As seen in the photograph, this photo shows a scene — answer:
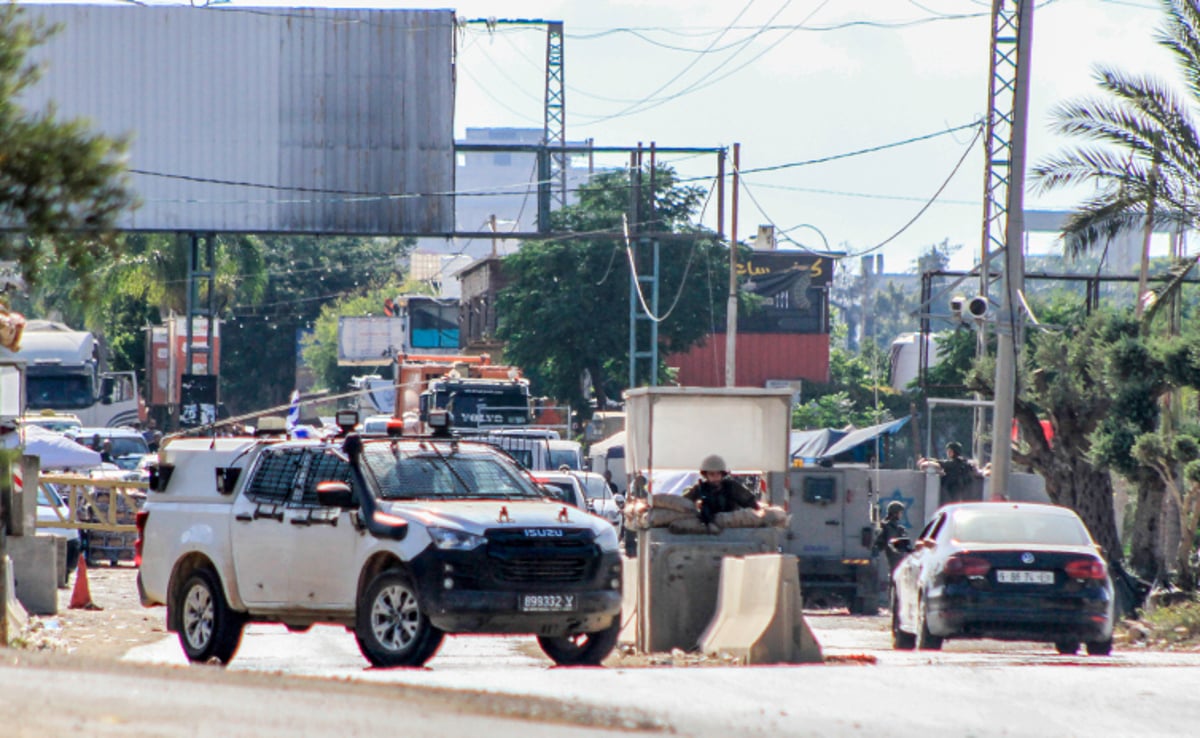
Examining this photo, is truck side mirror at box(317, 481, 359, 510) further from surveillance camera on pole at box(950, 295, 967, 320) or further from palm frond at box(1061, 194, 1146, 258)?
surveillance camera on pole at box(950, 295, 967, 320)

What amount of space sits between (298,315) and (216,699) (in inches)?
3391

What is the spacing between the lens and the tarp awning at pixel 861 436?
33125mm

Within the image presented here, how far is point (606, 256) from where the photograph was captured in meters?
54.3

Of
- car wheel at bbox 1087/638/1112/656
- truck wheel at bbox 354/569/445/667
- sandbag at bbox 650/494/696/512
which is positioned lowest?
car wheel at bbox 1087/638/1112/656

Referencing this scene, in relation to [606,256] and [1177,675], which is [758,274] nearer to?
[606,256]

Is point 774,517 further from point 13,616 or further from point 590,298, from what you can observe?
point 590,298

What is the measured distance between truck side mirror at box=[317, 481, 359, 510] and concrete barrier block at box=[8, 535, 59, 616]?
6554 mm

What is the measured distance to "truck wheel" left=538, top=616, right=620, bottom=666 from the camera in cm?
1300

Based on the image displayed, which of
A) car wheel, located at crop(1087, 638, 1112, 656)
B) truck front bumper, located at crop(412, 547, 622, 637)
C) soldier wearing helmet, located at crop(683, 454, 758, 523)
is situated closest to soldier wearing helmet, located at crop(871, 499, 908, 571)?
soldier wearing helmet, located at crop(683, 454, 758, 523)

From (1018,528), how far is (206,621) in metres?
7.31

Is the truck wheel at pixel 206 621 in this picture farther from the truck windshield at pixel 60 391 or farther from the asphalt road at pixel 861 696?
the truck windshield at pixel 60 391

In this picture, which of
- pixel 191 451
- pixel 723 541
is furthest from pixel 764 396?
pixel 191 451

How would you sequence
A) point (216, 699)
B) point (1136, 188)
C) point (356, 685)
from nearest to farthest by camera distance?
point (216, 699) → point (356, 685) → point (1136, 188)

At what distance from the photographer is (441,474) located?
13234 mm
